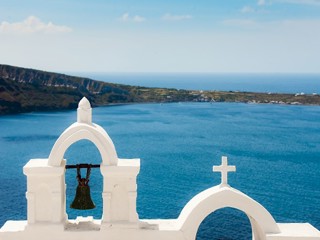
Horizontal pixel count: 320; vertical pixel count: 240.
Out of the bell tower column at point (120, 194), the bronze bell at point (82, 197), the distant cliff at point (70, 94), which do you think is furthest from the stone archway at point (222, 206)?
the distant cliff at point (70, 94)

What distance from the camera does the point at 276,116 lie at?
379 feet

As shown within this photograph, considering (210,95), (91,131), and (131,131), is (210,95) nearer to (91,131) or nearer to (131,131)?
(131,131)

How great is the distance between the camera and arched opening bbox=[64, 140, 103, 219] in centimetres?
3824

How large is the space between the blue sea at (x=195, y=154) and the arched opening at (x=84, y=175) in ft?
0.33

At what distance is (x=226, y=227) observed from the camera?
109 ft

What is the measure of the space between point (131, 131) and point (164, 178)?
3803cm

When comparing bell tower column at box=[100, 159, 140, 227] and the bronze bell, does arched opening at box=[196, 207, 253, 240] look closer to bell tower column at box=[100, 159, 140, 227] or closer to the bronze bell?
the bronze bell

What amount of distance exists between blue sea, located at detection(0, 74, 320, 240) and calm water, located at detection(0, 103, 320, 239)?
4.0 inches

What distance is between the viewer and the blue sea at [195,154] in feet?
138

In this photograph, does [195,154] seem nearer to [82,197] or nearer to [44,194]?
[82,197]

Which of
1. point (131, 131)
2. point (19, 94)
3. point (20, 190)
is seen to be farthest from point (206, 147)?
point (19, 94)

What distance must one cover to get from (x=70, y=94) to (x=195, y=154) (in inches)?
2803

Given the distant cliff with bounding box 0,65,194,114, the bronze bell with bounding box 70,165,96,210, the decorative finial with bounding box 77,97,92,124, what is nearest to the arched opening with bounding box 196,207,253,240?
the bronze bell with bounding box 70,165,96,210

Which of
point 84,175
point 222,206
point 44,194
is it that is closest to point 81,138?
point 44,194
